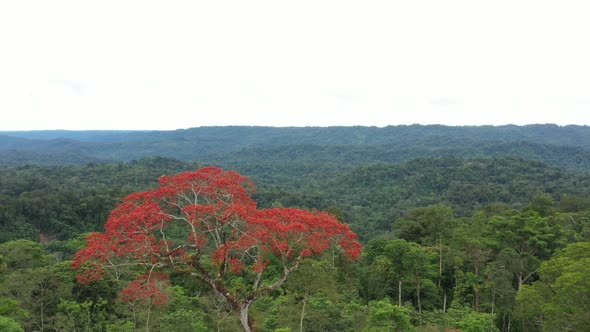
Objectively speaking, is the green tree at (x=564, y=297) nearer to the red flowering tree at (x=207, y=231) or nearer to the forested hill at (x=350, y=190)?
the red flowering tree at (x=207, y=231)

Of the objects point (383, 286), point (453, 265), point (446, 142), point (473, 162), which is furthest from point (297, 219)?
point (446, 142)

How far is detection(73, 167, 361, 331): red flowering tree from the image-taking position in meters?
9.50

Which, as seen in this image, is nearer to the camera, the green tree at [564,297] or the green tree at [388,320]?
the green tree at [564,297]

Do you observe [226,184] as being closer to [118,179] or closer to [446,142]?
[118,179]

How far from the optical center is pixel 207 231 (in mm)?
9836

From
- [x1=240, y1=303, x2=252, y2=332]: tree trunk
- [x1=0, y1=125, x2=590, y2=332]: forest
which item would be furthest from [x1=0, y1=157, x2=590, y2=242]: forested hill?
[x1=240, y1=303, x2=252, y2=332]: tree trunk

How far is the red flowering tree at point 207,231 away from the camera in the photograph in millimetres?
9500

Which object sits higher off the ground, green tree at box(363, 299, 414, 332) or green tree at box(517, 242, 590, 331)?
green tree at box(517, 242, 590, 331)

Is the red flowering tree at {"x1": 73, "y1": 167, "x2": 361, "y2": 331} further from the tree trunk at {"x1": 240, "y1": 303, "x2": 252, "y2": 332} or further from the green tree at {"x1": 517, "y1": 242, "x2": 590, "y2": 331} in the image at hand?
the green tree at {"x1": 517, "y1": 242, "x2": 590, "y2": 331}

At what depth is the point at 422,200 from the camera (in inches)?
2879

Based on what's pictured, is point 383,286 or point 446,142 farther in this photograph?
point 446,142

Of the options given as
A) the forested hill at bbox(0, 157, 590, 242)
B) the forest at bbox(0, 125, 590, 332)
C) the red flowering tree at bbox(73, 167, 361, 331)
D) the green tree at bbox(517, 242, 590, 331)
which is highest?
the red flowering tree at bbox(73, 167, 361, 331)

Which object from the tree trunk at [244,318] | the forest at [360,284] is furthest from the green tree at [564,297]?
the tree trunk at [244,318]

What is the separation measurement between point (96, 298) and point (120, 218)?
37.0 feet
